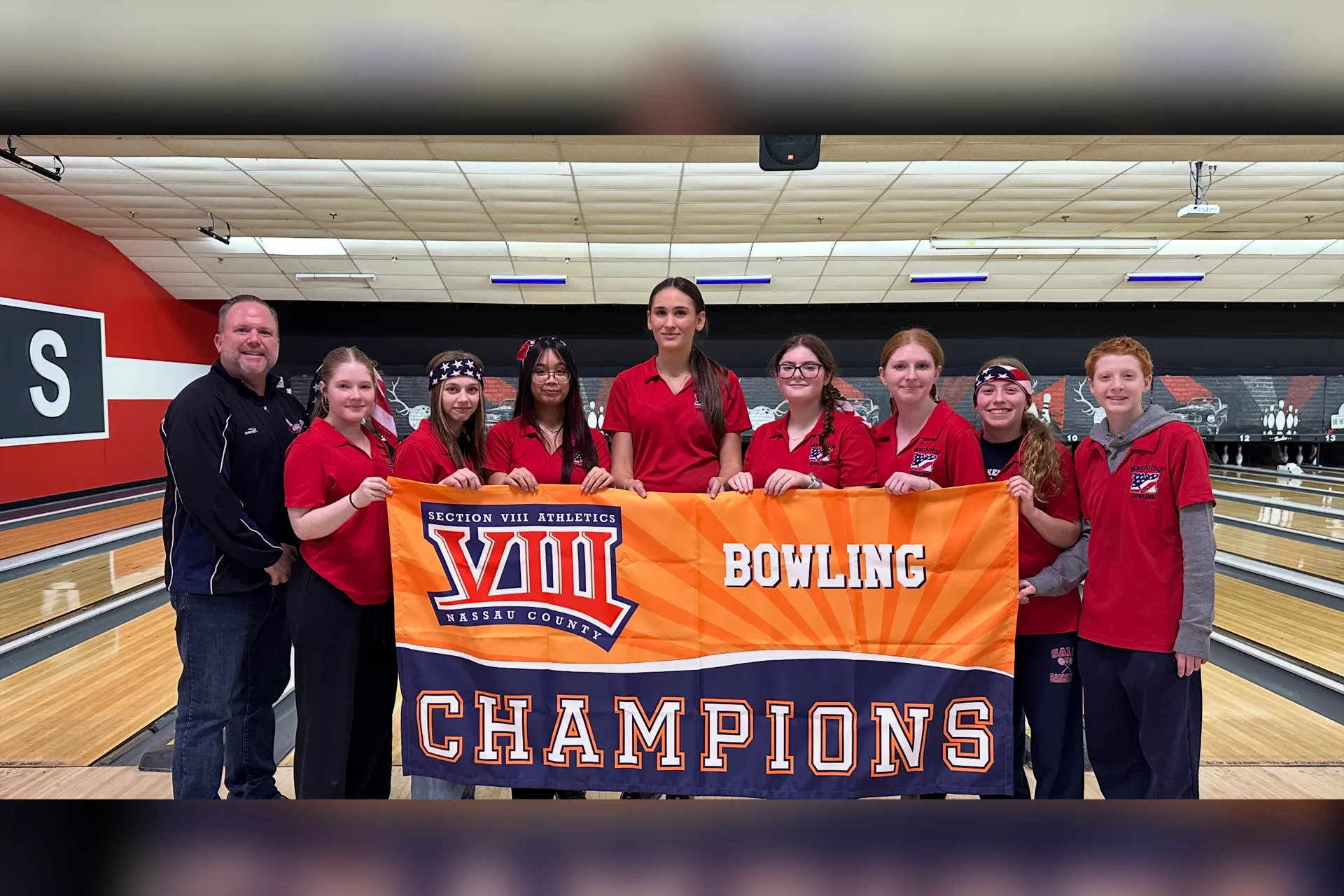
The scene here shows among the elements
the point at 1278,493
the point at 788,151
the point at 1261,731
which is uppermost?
the point at 788,151

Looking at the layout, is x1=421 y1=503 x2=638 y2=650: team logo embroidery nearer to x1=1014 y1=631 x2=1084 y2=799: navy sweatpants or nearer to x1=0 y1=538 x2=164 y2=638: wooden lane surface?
x1=1014 y1=631 x2=1084 y2=799: navy sweatpants

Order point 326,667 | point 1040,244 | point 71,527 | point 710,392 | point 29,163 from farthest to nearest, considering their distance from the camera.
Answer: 1. point 1040,244
2. point 71,527
3. point 29,163
4. point 710,392
5. point 326,667

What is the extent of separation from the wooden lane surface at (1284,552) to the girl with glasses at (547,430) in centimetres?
641

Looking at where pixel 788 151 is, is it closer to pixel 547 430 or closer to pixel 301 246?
pixel 547 430

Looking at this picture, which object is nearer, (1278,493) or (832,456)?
(832,456)

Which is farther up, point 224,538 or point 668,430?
point 668,430

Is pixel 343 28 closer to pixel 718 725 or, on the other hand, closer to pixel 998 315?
pixel 718 725

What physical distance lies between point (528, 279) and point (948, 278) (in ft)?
22.5

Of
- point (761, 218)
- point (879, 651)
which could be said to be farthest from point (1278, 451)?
point (879, 651)

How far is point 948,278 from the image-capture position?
482 inches

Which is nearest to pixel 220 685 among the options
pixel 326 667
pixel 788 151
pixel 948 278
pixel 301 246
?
pixel 326 667

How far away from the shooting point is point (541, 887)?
865 millimetres

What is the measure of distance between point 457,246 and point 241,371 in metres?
9.74

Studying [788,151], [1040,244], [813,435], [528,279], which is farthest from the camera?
[528,279]
